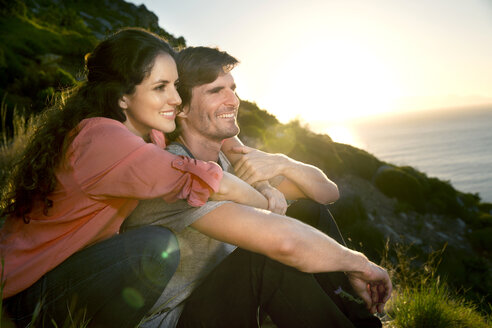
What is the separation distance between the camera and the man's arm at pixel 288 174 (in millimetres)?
2623

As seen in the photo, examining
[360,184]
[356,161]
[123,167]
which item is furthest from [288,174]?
[356,161]

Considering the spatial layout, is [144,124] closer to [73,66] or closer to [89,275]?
[89,275]

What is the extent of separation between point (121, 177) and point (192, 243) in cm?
76

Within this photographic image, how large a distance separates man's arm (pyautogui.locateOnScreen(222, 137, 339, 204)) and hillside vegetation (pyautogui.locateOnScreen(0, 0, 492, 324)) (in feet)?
21.4

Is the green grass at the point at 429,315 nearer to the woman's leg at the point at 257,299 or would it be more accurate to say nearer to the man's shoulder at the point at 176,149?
the woman's leg at the point at 257,299

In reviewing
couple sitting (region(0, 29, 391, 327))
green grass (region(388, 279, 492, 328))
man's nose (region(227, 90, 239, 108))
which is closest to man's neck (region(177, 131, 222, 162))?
man's nose (region(227, 90, 239, 108))

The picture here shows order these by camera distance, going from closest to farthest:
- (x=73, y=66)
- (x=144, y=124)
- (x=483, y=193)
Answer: (x=144, y=124) < (x=73, y=66) < (x=483, y=193)

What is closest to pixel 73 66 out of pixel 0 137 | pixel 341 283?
pixel 0 137

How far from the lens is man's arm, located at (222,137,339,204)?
2.62 metres

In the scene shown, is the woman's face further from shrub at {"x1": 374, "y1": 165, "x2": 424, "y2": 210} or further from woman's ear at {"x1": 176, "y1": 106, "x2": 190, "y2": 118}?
shrub at {"x1": 374, "y1": 165, "x2": 424, "y2": 210}

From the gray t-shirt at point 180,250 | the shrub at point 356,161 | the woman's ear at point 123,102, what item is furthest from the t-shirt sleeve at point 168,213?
the shrub at point 356,161

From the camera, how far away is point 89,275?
144 centimetres

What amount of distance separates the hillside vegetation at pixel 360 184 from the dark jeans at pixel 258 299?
24.6ft

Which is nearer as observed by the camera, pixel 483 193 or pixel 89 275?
pixel 89 275
